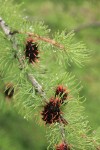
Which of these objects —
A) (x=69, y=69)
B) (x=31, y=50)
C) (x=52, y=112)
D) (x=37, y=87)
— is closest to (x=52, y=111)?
(x=52, y=112)

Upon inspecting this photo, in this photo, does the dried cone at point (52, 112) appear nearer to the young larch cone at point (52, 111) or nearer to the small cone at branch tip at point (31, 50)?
the young larch cone at point (52, 111)

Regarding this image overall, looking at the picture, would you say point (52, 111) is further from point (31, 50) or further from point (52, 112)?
point (31, 50)

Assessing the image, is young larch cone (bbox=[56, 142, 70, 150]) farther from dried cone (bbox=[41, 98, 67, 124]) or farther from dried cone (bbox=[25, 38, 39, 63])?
dried cone (bbox=[25, 38, 39, 63])

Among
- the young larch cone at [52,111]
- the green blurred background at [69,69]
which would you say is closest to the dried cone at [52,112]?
the young larch cone at [52,111]

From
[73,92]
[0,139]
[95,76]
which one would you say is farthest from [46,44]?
[95,76]

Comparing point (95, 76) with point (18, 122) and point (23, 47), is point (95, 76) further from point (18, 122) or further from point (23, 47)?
point (23, 47)

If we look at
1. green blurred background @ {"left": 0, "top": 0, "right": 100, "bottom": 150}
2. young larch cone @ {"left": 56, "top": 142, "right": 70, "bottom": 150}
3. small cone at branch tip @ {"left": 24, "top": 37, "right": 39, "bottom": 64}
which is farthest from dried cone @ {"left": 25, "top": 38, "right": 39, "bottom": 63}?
green blurred background @ {"left": 0, "top": 0, "right": 100, "bottom": 150}

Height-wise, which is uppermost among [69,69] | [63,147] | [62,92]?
[62,92]
